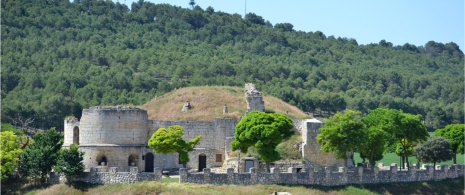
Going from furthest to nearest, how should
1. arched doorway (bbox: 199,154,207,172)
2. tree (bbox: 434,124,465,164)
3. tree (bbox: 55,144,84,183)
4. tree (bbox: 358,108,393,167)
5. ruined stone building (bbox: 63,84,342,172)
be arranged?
tree (bbox: 434,124,465,164), arched doorway (bbox: 199,154,207,172), ruined stone building (bbox: 63,84,342,172), tree (bbox: 358,108,393,167), tree (bbox: 55,144,84,183)

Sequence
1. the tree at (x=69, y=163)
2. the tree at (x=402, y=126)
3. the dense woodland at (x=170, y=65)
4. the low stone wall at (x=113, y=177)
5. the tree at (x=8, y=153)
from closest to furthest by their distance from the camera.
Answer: the tree at (x=8, y=153) → the tree at (x=69, y=163) → the low stone wall at (x=113, y=177) → the tree at (x=402, y=126) → the dense woodland at (x=170, y=65)

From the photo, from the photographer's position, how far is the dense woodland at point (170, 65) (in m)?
116

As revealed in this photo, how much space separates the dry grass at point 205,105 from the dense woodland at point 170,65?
16.8 meters

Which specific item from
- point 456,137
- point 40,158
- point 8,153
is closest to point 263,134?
point 40,158

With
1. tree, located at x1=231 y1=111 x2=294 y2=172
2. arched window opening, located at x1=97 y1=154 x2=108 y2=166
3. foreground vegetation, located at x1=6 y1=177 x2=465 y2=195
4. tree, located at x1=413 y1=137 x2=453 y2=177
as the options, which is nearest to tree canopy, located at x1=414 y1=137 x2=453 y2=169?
tree, located at x1=413 y1=137 x2=453 y2=177

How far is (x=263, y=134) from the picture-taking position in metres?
67.3

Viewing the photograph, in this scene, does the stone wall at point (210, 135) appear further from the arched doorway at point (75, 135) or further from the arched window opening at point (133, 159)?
the arched doorway at point (75, 135)

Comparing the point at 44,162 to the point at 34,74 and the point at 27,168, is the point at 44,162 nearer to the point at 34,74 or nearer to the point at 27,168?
the point at 27,168

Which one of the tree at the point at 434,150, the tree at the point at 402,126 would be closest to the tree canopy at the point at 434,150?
the tree at the point at 434,150

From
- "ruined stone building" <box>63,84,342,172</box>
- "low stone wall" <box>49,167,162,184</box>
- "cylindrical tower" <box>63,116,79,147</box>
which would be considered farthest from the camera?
"cylindrical tower" <box>63,116,79,147</box>

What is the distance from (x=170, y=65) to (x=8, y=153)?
75.8 meters

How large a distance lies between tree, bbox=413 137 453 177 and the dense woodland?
3164 cm

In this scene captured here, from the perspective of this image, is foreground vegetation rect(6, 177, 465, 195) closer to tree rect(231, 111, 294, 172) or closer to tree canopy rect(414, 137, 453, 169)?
tree rect(231, 111, 294, 172)

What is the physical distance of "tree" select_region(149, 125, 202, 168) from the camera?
67.4 meters
